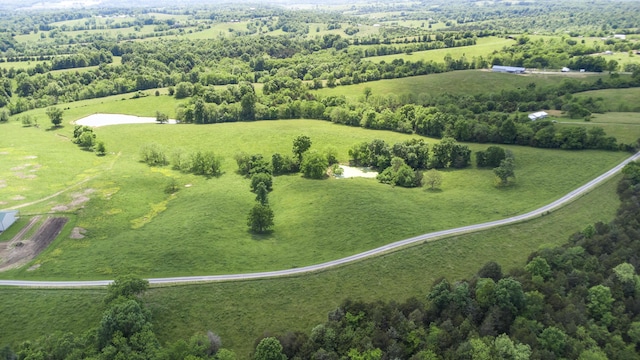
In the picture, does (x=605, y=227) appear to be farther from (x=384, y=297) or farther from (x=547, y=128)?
Result: (x=547, y=128)

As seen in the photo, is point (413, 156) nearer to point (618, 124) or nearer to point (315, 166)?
point (315, 166)

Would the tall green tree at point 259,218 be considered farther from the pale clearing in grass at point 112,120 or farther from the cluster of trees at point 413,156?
the pale clearing in grass at point 112,120

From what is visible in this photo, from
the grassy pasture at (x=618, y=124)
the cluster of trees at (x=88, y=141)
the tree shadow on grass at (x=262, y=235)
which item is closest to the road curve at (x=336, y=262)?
the tree shadow on grass at (x=262, y=235)

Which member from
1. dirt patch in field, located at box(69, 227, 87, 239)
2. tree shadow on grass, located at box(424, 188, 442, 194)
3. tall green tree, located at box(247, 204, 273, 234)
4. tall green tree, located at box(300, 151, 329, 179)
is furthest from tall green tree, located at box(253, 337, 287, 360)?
tall green tree, located at box(300, 151, 329, 179)

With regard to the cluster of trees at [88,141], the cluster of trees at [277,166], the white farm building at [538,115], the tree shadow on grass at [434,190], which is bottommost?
the tree shadow on grass at [434,190]

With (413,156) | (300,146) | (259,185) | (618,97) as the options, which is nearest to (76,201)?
(259,185)

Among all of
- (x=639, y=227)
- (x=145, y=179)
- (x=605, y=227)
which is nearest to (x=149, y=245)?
(x=145, y=179)

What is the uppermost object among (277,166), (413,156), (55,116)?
(55,116)
